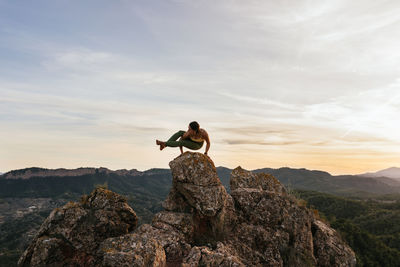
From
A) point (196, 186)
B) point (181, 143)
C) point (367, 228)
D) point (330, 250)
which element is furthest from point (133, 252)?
point (367, 228)

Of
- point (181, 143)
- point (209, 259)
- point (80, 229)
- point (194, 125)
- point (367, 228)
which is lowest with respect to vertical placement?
point (367, 228)

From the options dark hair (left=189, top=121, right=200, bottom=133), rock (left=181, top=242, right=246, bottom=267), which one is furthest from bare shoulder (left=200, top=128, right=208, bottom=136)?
rock (left=181, top=242, right=246, bottom=267)

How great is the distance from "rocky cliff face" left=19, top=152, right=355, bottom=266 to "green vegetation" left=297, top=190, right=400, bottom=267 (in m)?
4.11

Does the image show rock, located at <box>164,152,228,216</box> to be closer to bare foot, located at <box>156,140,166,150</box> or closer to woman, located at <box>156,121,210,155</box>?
woman, located at <box>156,121,210,155</box>

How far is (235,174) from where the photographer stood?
16.6m

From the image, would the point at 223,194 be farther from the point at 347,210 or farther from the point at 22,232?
the point at 22,232

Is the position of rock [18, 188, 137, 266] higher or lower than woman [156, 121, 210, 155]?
lower

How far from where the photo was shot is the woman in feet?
46.8

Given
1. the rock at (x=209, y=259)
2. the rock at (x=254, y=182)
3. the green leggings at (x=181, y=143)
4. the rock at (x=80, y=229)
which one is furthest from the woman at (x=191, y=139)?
the rock at (x=209, y=259)

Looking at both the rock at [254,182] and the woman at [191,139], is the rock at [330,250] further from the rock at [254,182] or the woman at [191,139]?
the woman at [191,139]

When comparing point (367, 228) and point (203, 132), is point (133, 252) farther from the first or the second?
point (367, 228)

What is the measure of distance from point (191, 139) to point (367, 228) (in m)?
82.1

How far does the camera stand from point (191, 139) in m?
14.6

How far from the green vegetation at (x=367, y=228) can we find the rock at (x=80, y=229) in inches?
490
